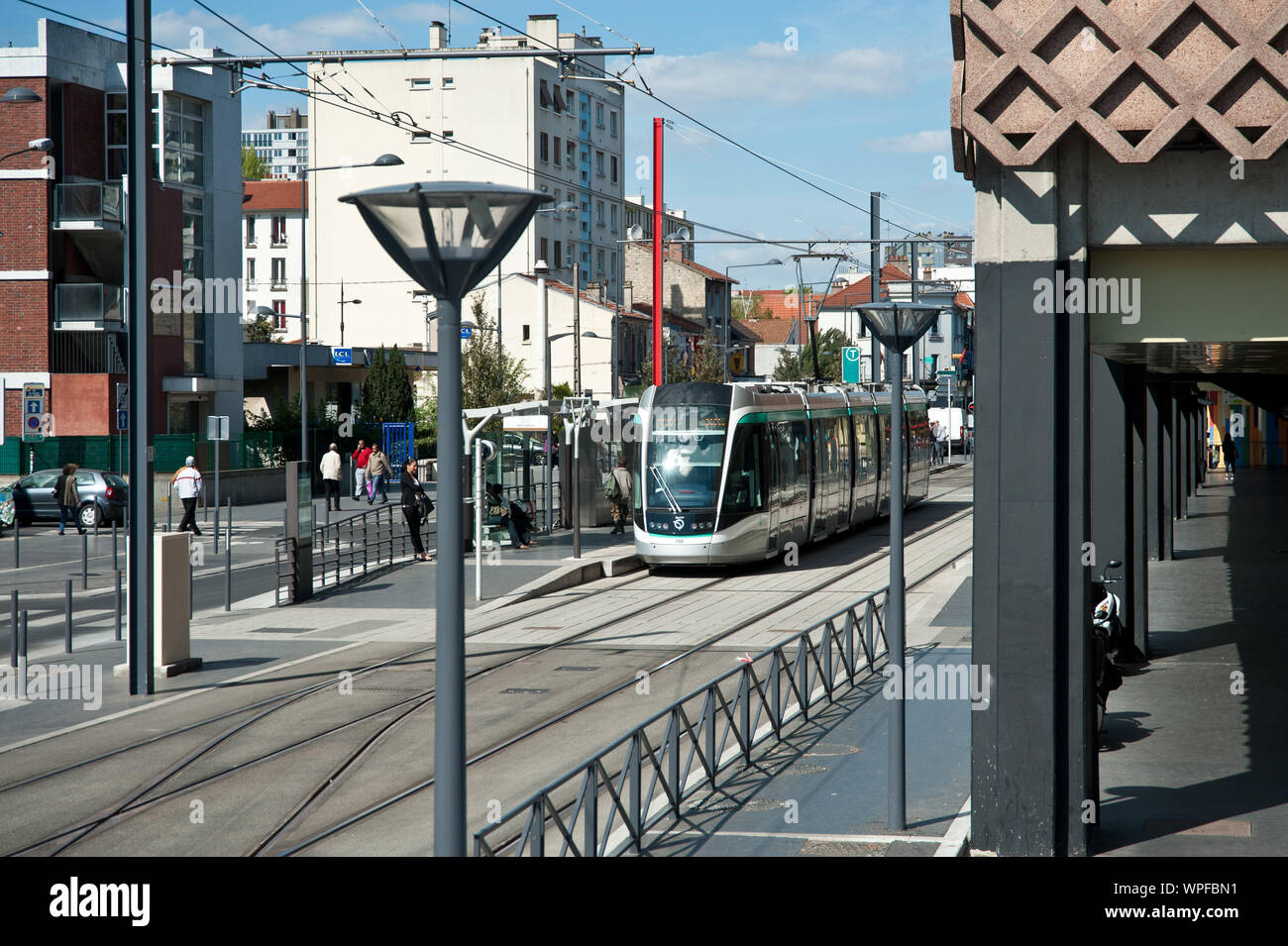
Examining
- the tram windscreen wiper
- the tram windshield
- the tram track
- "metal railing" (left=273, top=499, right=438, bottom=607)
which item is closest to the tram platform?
the tram track

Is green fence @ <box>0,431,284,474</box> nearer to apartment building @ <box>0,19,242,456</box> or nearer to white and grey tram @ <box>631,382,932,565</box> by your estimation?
apartment building @ <box>0,19,242,456</box>

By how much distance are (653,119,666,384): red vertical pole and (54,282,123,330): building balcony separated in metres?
18.6

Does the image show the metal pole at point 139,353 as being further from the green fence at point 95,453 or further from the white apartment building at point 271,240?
the white apartment building at point 271,240

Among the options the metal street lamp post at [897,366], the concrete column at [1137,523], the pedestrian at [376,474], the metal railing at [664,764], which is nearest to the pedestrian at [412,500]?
the metal railing at [664,764]

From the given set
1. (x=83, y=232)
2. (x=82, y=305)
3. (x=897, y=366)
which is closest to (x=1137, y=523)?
(x=897, y=366)

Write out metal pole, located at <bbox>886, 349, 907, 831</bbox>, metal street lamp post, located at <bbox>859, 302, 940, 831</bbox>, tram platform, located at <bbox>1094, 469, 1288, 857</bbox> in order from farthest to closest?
metal street lamp post, located at <bbox>859, 302, 940, 831</bbox>
metal pole, located at <bbox>886, 349, 907, 831</bbox>
tram platform, located at <bbox>1094, 469, 1288, 857</bbox>

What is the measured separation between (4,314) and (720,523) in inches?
1026

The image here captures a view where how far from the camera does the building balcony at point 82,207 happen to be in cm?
3972

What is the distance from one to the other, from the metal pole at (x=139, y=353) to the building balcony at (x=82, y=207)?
27991 millimetres

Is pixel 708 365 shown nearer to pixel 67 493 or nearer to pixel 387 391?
pixel 387 391

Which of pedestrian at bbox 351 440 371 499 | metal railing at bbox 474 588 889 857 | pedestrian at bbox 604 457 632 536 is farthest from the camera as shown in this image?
pedestrian at bbox 351 440 371 499

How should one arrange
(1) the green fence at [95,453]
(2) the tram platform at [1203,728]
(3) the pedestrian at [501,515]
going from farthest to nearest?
(1) the green fence at [95,453]
(3) the pedestrian at [501,515]
(2) the tram platform at [1203,728]

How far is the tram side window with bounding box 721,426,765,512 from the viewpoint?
2306cm

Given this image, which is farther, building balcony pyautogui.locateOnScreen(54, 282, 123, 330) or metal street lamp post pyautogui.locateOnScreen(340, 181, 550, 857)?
building balcony pyautogui.locateOnScreen(54, 282, 123, 330)
